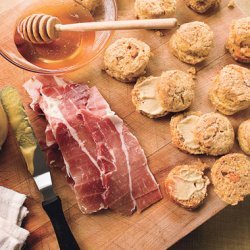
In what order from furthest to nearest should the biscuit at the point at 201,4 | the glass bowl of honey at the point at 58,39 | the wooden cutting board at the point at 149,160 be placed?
the biscuit at the point at 201,4 → the glass bowl of honey at the point at 58,39 → the wooden cutting board at the point at 149,160

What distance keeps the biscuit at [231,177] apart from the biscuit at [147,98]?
411mm

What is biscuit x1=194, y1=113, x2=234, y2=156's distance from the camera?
2.51 metres

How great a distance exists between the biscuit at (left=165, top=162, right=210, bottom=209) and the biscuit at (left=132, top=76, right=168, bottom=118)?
0.32 metres

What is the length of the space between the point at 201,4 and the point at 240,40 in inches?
12.9

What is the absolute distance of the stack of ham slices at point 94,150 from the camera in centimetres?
247

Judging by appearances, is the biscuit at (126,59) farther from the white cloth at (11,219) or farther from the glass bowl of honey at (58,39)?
the white cloth at (11,219)

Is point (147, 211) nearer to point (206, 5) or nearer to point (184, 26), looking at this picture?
point (184, 26)

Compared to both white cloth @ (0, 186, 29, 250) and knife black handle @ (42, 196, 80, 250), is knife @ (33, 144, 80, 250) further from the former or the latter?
white cloth @ (0, 186, 29, 250)

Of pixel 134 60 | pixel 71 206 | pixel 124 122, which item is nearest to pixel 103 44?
pixel 134 60

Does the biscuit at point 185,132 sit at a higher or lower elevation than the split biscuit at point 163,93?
lower

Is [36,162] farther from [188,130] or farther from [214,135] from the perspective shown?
[214,135]

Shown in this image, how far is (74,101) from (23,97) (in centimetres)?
28

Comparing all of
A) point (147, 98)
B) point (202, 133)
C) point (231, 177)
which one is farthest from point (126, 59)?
A: point (231, 177)

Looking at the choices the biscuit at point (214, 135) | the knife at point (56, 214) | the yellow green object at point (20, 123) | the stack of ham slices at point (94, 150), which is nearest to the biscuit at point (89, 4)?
the stack of ham slices at point (94, 150)
